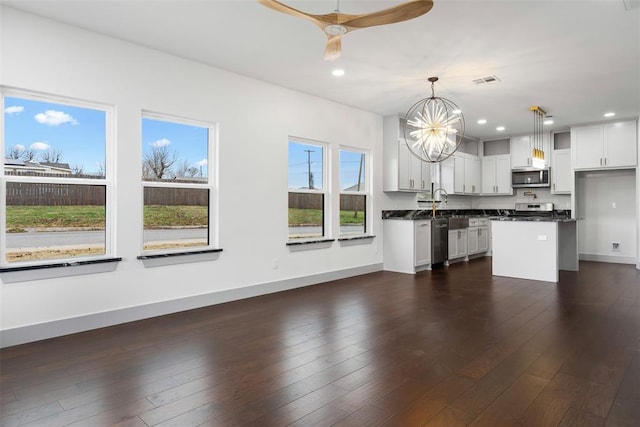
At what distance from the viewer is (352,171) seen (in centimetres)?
661

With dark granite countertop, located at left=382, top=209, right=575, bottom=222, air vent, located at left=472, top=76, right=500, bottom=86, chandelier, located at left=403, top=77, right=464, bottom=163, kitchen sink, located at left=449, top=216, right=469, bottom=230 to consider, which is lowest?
kitchen sink, located at left=449, top=216, right=469, bottom=230

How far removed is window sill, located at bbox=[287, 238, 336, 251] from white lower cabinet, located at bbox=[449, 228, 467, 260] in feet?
10.1

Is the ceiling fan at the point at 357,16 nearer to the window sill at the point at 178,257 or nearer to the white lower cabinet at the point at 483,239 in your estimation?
the window sill at the point at 178,257

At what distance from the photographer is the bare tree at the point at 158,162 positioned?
4.18m

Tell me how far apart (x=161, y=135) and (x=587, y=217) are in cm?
861

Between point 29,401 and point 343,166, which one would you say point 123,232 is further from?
point 343,166

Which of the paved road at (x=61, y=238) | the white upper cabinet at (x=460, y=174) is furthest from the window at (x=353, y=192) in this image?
the paved road at (x=61, y=238)

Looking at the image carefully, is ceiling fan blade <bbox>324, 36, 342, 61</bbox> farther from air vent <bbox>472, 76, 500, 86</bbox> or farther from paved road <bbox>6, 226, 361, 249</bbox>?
air vent <bbox>472, 76, 500, 86</bbox>

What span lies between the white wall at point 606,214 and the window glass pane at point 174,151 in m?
7.78

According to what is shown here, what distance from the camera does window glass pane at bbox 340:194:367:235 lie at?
6395 mm

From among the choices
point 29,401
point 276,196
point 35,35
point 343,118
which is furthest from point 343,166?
point 29,401

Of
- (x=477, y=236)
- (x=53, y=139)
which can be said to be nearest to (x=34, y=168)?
(x=53, y=139)

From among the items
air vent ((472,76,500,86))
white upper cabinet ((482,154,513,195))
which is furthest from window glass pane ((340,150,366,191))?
white upper cabinet ((482,154,513,195))

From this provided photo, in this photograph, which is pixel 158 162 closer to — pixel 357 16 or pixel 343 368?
pixel 357 16
